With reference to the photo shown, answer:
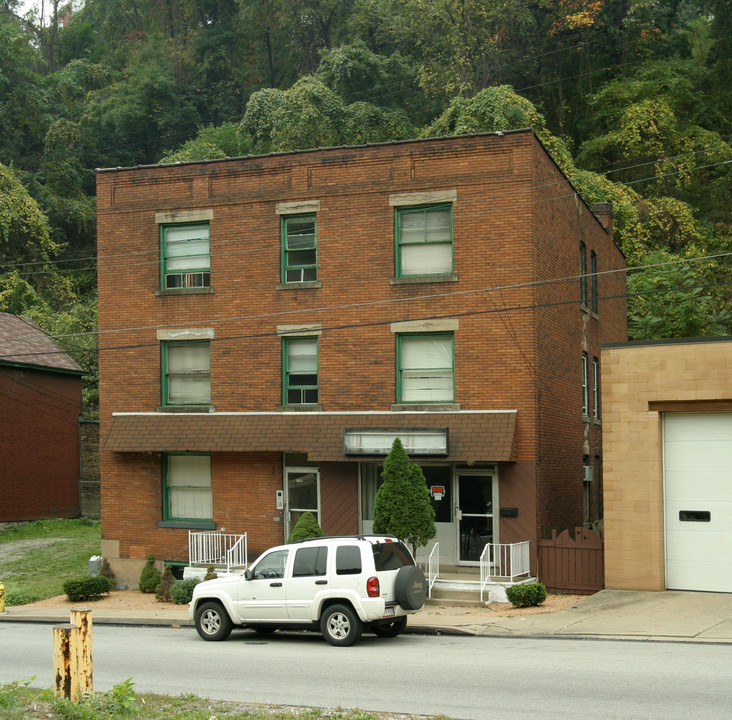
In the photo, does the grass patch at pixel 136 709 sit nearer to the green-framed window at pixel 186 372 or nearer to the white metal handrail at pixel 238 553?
the white metal handrail at pixel 238 553

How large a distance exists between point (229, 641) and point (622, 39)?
4334 centimetres

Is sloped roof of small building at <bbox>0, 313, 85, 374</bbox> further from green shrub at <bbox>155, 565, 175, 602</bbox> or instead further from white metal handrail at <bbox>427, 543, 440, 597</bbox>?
white metal handrail at <bbox>427, 543, 440, 597</bbox>

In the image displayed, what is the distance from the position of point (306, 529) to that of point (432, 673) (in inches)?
381

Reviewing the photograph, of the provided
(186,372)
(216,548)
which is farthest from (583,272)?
(216,548)

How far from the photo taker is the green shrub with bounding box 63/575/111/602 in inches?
952

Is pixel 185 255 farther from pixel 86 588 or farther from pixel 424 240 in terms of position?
pixel 86 588

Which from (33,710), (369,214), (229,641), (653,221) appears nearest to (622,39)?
(653,221)

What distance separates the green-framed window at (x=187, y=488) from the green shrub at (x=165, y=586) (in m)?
1.77

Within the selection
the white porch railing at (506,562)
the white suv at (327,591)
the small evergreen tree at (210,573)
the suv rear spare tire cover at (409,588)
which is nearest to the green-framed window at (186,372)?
the small evergreen tree at (210,573)

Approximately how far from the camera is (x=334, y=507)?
24.2 meters

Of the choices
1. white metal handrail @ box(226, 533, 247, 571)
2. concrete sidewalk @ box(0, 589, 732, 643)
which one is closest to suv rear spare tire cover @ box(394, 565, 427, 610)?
concrete sidewalk @ box(0, 589, 732, 643)

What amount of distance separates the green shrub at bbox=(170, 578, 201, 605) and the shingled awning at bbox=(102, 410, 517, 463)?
3285mm

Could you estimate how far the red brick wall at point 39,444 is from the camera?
1441 inches

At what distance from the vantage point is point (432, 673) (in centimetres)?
1297
